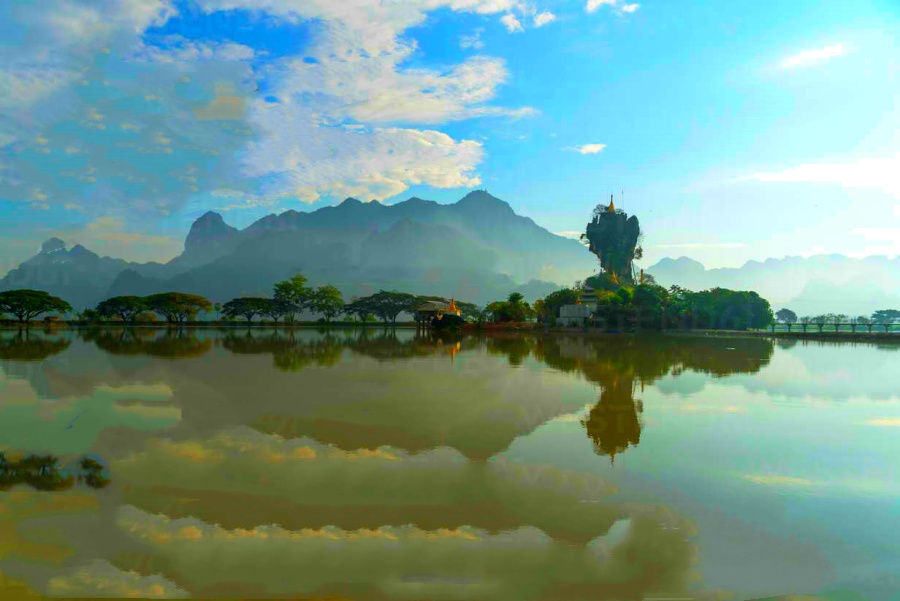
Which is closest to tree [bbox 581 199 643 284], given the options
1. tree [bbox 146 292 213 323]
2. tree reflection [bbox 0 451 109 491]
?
tree [bbox 146 292 213 323]

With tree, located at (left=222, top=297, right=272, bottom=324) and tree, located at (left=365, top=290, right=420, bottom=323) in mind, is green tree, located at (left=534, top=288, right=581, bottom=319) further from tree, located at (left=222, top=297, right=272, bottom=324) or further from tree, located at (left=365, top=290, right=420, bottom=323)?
tree, located at (left=222, top=297, right=272, bottom=324)

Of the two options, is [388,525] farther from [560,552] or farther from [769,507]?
[769,507]

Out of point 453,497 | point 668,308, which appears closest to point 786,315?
point 668,308

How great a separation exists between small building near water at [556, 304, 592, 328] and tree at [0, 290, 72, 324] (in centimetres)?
6162

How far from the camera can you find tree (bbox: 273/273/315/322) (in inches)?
2975

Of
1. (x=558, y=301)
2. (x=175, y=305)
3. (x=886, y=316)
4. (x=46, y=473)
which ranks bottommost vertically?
(x=46, y=473)

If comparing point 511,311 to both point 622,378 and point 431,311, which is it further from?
point 622,378

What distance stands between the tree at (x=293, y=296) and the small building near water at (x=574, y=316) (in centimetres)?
3514

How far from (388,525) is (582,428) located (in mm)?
5327

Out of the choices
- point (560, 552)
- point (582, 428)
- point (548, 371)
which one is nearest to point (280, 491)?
point (560, 552)

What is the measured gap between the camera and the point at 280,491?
6.50 meters

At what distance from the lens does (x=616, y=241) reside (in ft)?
336

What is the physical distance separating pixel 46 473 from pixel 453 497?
5.45 metres

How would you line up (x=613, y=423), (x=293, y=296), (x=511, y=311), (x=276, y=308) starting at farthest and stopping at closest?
(x=293, y=296), (x=276, y=308), (x=511, y=311), (x=613, y=423)
